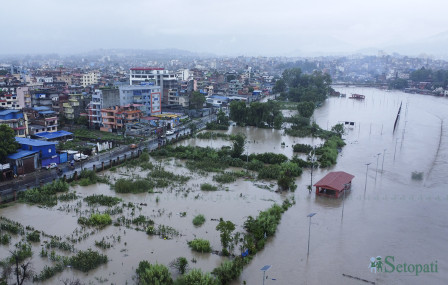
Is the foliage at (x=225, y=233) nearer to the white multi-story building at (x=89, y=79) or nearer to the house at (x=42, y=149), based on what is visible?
the house at (x=42, y=149)

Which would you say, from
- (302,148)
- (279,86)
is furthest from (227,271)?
(279,86)

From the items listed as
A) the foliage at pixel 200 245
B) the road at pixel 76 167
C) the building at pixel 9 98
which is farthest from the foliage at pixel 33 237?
the building at pixel 9 98

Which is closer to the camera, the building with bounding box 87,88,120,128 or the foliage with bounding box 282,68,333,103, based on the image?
the building with bounding box 87,88,120,128

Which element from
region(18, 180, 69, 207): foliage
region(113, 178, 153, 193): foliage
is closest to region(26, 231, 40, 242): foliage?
region(18, 180, 69, 207): foliage

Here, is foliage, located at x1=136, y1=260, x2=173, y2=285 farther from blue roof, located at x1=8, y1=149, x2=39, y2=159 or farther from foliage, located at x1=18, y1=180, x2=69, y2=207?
blue roof, located at x1=8, y1=149, x2=39, y2=159

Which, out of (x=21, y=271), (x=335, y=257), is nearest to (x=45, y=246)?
(x=21, y=271)

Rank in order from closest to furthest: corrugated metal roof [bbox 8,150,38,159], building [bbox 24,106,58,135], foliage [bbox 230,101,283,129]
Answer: corrugated metal roof [bbox 8,150,38,159], building [bbox 24,106,58,135], foliage [bbox 230,101,283,129]

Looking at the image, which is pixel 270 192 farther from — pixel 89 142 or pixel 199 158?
pixel 89 142
